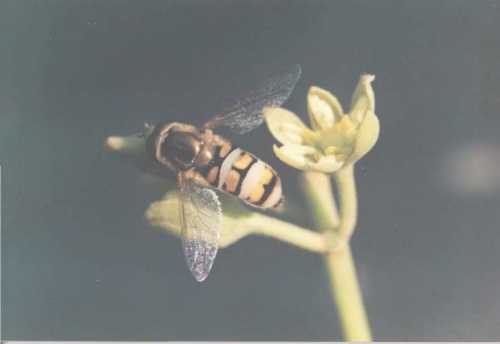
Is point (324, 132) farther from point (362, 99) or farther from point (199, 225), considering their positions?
point (199, 225)

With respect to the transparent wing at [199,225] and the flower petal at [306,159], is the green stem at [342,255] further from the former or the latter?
the transparent wing at [199,225]

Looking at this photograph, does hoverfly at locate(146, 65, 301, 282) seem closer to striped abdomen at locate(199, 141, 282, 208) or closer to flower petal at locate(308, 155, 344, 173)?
striped abdomen at locate(199, 141, 282, 208)

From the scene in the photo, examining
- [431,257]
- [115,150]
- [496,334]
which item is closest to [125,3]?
[115,150]

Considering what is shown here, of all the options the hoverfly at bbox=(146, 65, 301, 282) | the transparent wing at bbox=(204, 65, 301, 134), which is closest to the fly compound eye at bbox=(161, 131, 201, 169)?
the hoverfly at bbox=(146, 65, 301, 282)

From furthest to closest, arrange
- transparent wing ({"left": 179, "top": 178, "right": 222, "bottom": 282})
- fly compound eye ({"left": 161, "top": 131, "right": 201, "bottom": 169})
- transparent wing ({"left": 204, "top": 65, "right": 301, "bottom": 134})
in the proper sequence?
transparent wing ({"left": 204, "top": 65, "right": 301, "bottom": 134}) → fly compound eye ({"left": 161, "top": 131, "right": 201, "bottom": 169}) → transparent wing ({"left": 179, "top": 178, "right": 222, "bottom": 282})

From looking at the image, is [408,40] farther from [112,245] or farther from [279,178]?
[112,245]

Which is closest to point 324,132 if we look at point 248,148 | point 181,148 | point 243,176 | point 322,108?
point 322,108
